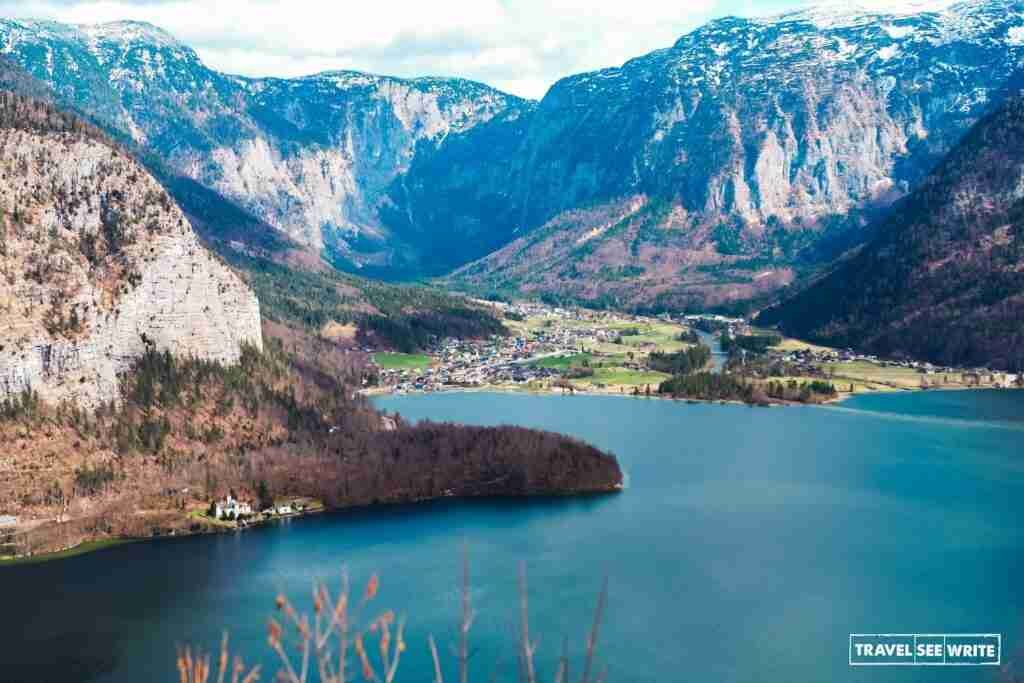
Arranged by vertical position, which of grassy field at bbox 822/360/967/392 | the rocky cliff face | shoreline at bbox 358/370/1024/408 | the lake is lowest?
the lake

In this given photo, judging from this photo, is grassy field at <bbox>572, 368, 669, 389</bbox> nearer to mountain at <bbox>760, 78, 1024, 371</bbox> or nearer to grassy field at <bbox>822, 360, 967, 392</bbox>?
grassy field at <bbox>822, 360, 967, 392</bbox>

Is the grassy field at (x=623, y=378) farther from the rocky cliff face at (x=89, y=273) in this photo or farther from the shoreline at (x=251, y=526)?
the shoreline at (x=251, y=526)

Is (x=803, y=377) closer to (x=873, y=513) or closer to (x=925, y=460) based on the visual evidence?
(x=925, y=460)

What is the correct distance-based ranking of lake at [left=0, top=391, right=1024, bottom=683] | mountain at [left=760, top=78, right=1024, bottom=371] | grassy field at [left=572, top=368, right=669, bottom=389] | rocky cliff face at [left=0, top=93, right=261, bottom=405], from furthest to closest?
1. mountain at [left=760, top=78, right=1024, bottom=371]
2. grassy field at [left=572, top=368, right=669, bottom=389]
3. rocky cliff face at [left=0, top=93, right=261, bottom=405]
4. lake at [left=0, top=391, right=1024, bottom=683]

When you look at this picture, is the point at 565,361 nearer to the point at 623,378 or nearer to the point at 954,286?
the point at 623,378

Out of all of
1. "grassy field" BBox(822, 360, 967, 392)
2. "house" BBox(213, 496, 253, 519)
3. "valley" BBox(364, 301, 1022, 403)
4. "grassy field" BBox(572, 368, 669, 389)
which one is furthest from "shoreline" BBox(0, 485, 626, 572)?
"grassy field" BBox(822, 360, 967, 392)

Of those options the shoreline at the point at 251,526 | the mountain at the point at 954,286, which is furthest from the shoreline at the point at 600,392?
the shoreline at the point at 251,526

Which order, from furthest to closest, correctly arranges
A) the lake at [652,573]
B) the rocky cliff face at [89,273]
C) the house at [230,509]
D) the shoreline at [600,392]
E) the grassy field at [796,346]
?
1. the grassy field at [796,346]
2. the shoreline at [600,392]
3. the rocky cliff face at [89,273]
4. the house at [230,509]
5. the lake at [652,573]
